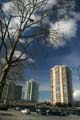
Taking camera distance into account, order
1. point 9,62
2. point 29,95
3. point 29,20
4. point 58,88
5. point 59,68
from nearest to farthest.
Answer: point 9,62, point 29,20, point 59,68, point 58,88, point 29,95

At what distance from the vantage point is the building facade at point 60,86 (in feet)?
391

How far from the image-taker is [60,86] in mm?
126312

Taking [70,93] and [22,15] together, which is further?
[70,93]

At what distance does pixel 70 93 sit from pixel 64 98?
19.1 ft

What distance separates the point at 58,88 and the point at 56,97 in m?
10.3

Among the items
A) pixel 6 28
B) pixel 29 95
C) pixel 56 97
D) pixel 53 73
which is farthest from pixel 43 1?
Answer: pixel 29 95

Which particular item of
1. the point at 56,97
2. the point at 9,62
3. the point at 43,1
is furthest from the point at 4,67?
the point at 56,97

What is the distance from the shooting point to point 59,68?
378ft

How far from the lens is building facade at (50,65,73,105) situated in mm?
119062

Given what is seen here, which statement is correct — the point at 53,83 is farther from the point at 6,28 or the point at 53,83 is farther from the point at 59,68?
the point at 6,28

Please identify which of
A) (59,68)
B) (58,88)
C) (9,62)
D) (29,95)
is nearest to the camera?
(9,62)

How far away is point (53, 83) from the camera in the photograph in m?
132

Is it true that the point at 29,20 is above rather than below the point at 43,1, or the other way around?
below

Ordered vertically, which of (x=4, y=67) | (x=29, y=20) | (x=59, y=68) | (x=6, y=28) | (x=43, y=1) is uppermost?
(x=59, y=68)
